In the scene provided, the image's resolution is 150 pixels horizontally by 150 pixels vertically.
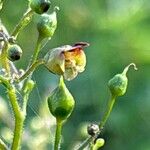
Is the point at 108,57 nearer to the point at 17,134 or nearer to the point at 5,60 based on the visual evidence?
the point at 5,60

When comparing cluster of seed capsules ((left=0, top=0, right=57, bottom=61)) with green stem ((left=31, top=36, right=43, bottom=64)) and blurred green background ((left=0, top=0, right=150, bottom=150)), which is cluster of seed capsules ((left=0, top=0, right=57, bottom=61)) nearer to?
green stem ((left=31, top=36, right=43, bottom=64))

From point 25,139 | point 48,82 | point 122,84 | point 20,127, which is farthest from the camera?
point 48,82

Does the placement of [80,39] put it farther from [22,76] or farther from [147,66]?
[22,76]

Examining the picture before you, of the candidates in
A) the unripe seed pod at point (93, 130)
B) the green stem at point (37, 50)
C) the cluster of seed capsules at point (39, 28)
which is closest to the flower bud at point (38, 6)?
the cluster of seed capsules at point (39, 28)

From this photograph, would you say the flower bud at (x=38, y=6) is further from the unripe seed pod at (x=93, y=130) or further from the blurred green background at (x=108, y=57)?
the blurred green background at (x=108, y=57)

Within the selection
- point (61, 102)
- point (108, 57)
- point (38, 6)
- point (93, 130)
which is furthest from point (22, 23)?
point (108, 57)

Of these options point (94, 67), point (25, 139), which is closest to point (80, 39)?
→ point (94, 67)
